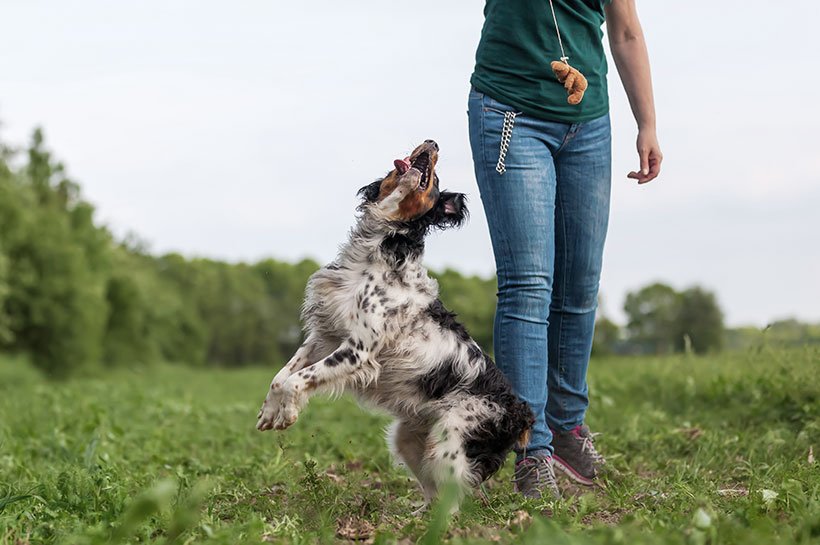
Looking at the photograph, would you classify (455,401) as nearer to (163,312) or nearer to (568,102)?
(568,102)

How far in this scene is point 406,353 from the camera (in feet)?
15.4

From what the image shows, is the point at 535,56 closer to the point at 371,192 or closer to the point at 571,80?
the point at 571,80

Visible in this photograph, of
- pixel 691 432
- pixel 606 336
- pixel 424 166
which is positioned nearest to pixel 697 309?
pixel 606 336

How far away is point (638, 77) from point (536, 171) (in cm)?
111

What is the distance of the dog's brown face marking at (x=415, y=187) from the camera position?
4898 mm

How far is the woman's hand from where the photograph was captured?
5.20 m

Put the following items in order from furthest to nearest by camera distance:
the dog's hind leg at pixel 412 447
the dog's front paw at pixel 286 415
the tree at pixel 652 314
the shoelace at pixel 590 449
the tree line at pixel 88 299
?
the tree line at pixel 88 299 → the tree at pixel 652 314 → the shoelace at pixel 590 449 → the dog's hind leg at pixel 412 447 → the dog's front paw at pixel 286 415

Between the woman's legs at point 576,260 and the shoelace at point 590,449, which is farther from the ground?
the woman's legs at point 576,260

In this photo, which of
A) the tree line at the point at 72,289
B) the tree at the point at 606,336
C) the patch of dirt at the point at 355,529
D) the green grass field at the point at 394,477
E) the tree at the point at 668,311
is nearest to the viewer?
the green grass field at the point at 394,477

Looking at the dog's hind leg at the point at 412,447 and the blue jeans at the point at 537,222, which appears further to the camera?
the dog's hind leg at the point at 412,447

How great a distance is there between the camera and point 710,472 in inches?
210

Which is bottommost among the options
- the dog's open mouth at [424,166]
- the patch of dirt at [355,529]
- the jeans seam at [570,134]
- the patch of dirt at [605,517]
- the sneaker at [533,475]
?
the patch of dirt at [355,529]

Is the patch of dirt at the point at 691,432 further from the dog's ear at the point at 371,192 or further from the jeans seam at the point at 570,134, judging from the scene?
the dog's ear at the point at 371,192

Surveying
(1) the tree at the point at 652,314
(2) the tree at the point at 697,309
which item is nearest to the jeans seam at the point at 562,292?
(1) the tree at the point at 652,314
